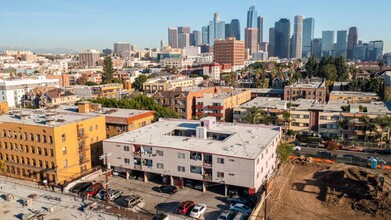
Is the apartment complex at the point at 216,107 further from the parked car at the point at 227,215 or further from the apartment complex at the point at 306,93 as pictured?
the parked car at the point at 227,215

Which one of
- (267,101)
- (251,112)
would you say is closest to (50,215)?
(251,112)

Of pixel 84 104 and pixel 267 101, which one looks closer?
pixel 84 104

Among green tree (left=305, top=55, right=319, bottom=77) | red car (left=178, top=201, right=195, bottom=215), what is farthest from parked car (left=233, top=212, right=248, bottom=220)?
green tree (left=305, top=55, right=319, bottom=77)

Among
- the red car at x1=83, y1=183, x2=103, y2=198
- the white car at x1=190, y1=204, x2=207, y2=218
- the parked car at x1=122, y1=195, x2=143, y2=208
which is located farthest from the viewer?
the red car at x1=83, y1=183, x2=103, y2=198

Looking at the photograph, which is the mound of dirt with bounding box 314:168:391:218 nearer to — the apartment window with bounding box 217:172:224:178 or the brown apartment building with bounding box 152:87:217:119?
the apartment window with bounding box 217:172:224:178

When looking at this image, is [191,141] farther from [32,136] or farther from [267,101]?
[267,101]

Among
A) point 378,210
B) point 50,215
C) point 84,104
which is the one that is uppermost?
point 84,104
